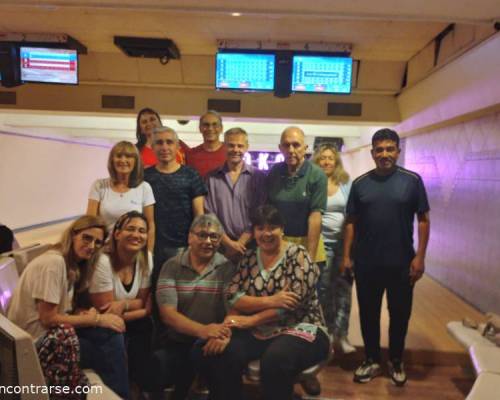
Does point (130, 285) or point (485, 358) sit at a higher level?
point (130, 285)

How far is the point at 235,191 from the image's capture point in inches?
104

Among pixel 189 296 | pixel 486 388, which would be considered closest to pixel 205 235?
pixel 189 296

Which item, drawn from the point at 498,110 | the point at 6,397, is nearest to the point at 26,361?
the point at 6,397

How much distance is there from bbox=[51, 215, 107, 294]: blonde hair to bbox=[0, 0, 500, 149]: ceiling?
1.42 metres

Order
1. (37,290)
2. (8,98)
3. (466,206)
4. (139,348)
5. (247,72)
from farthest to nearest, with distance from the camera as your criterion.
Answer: (8,98) < (466,206) < (247,72) < (139,348) < (37,290)

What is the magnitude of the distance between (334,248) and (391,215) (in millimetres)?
533

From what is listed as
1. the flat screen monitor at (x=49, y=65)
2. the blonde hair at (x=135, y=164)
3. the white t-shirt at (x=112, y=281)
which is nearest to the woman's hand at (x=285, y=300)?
the white t-shirt at (x=112, y=281)

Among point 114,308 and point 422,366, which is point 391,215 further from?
point 114,308

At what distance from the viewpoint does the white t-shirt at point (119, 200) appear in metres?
2.49

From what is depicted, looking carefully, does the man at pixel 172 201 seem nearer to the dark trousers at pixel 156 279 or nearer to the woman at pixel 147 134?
the dark trousers at pixel 156 279

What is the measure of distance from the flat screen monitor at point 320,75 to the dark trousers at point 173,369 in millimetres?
2661

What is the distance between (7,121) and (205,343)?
605 centimetres

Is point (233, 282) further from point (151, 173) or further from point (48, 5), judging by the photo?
point (48, 5)

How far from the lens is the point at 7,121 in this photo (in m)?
6.91
